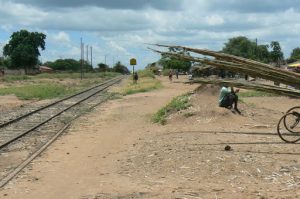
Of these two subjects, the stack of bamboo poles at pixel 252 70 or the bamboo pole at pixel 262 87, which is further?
the bamboo pole at pixel 262 87

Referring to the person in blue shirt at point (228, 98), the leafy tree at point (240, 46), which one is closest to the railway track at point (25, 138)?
the person in blue shirt at point (228, 98)

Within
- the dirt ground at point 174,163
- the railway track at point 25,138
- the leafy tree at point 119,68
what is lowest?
the leafy tree at point 119,68

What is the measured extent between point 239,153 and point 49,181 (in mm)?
3761

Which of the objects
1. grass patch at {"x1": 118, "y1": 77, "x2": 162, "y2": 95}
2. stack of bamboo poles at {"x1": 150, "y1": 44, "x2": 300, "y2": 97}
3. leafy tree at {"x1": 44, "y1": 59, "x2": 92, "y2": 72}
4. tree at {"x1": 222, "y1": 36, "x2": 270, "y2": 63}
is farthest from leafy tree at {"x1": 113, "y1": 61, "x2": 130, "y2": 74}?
stack of bamboo poles at {"x1": 150, "y1": 44, "x2": 300, "y2": 97}

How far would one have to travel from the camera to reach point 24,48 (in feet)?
390

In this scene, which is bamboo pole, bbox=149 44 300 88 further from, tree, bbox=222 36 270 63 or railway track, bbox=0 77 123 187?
tree, bbox=222 36 270 63

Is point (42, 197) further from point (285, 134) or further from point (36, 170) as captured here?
point (285, 134)

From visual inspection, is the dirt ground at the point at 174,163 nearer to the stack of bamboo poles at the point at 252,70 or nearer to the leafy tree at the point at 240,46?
the stack of bamboo poles at the point at 252,70

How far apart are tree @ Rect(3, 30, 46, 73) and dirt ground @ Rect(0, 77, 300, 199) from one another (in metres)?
105

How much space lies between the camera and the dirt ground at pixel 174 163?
28.3 ft

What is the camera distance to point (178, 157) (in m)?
11.1

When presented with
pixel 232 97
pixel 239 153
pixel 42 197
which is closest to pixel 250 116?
pixel 232 97

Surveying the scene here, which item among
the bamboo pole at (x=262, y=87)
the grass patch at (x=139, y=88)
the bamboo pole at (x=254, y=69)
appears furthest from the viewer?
the grass patch at (x=139, y=88)

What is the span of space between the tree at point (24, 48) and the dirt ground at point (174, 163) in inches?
4135
